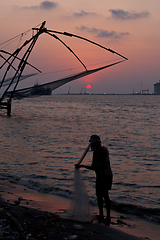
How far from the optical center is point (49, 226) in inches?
175

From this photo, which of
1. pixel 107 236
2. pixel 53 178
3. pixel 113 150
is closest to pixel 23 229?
pixel 107 236

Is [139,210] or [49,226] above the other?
[49,226]

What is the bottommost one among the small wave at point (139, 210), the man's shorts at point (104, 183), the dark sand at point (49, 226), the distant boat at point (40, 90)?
the small wave at point (139, 210)

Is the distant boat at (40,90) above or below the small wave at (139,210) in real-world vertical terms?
above

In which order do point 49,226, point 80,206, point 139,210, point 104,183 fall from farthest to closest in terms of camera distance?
point 139,210, point 80,206, point 104,183, point 49,226

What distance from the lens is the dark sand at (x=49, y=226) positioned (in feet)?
12.7

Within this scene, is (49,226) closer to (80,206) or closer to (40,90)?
(80,206)

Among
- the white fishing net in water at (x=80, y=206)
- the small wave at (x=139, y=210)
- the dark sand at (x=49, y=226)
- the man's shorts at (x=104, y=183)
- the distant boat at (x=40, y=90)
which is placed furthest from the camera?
the distant boat at (x=40, y=90)

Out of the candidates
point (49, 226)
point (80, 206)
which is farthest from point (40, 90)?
point (49, 226)

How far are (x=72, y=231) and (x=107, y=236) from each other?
583 millimetres

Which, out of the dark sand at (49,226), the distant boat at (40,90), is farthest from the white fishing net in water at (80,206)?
the distant boat at (40,90)

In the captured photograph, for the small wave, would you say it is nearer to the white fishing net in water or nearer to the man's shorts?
the white fishing net in water

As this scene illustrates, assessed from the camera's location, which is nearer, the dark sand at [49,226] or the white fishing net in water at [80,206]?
the dark sand at [49,226]

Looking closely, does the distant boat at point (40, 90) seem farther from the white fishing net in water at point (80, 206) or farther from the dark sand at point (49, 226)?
the white fishing net in water at point (80, 206)
